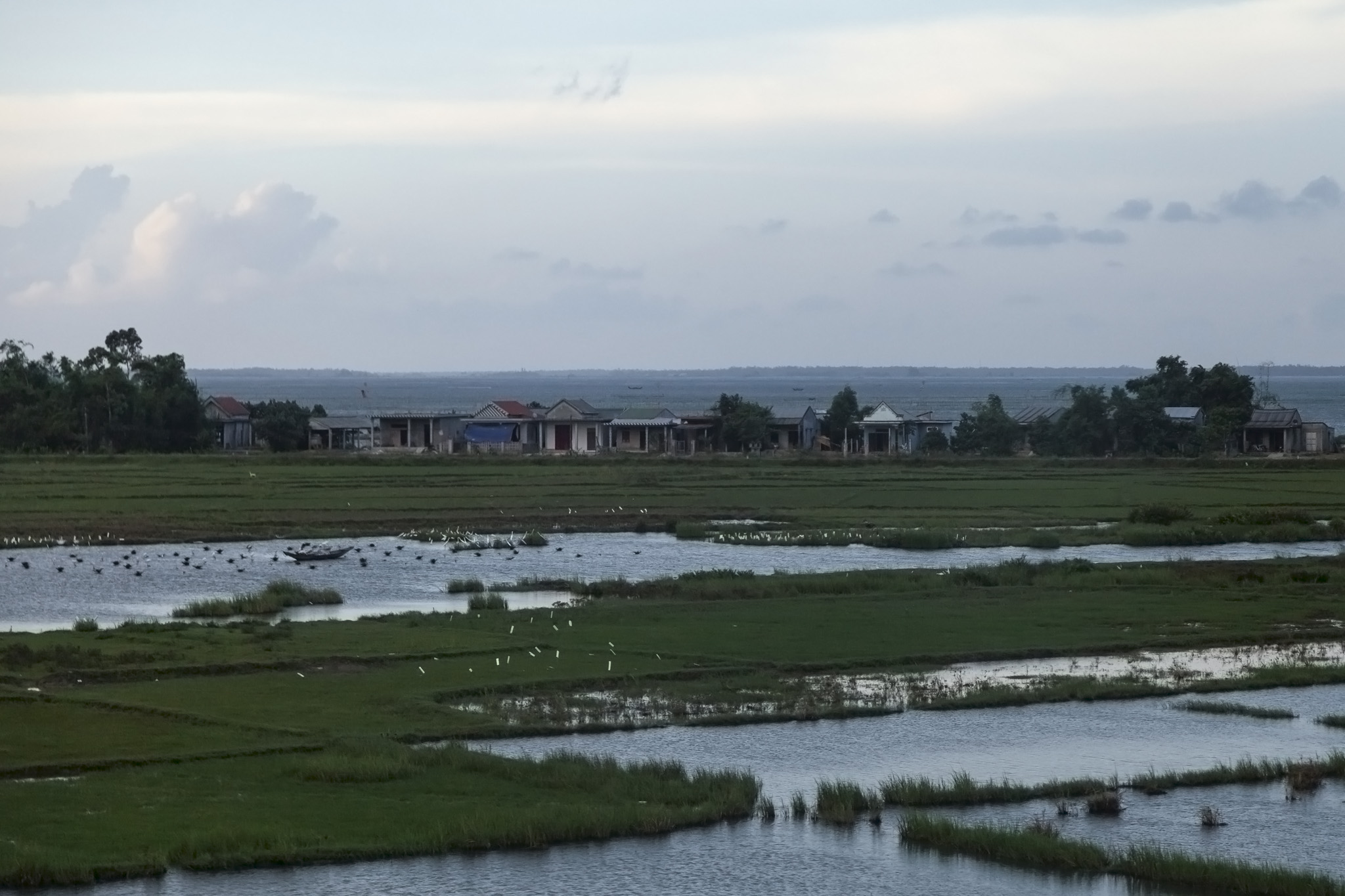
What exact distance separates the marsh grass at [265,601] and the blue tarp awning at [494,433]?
57.5 meters

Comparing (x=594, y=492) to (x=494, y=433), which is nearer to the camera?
(x=594, y=492)

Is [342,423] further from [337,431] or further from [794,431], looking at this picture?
[794,431]

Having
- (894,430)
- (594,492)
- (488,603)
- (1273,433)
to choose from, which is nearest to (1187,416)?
(1273,433)

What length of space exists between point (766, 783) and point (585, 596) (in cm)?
1760

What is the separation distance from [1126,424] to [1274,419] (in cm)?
1064

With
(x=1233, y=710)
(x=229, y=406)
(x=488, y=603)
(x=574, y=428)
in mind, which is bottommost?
(x=1233, y=710)

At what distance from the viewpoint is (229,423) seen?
99.1 metres

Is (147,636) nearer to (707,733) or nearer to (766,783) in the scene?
(707,733)

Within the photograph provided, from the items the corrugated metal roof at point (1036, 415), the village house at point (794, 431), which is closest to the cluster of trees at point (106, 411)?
the village house at point (794, 431)

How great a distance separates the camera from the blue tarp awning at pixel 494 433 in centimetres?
9756

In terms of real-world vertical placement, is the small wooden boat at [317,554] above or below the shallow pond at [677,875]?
above

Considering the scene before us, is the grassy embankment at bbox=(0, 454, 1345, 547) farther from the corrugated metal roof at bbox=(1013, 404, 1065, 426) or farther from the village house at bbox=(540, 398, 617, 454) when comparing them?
the corrugated metal roof at bbox=(1013, 404, 1065, 426)

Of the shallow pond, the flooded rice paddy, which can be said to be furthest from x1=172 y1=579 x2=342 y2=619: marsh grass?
the shallow pond

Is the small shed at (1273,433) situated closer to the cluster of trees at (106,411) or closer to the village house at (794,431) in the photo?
the village house at (794,431)
